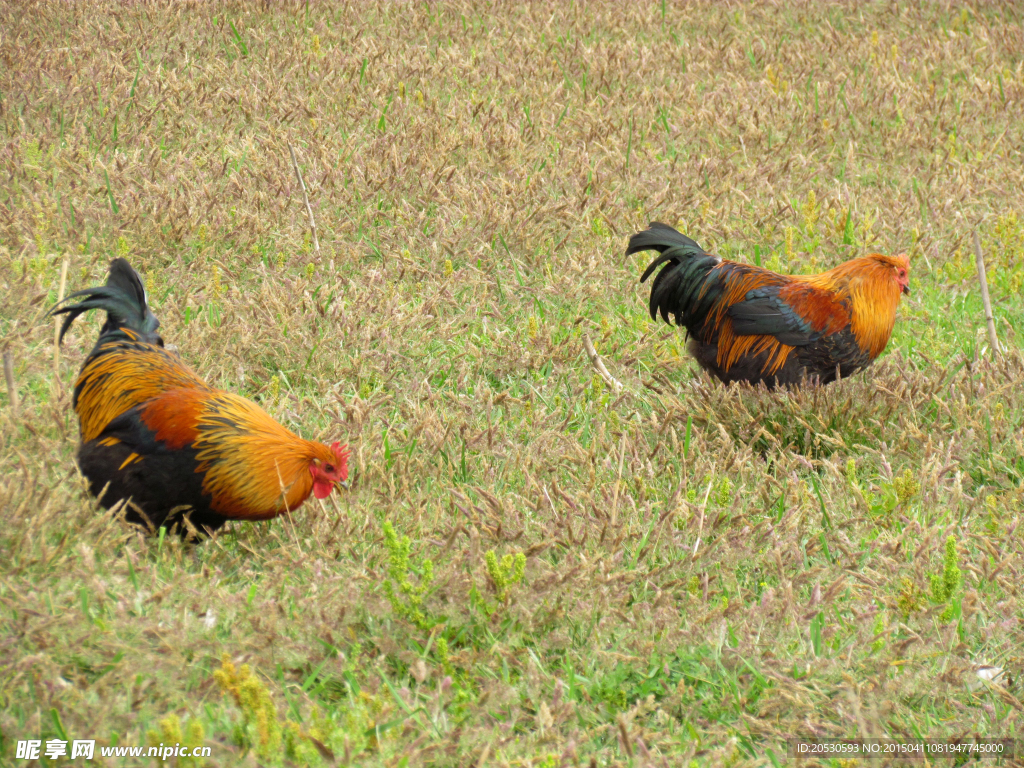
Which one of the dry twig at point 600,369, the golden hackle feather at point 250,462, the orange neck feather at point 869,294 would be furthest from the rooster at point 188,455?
the orange neck feather at point 869,294

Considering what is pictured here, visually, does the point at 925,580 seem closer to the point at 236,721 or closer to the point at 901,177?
the point at 236,721

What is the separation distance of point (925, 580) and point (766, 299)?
1.95 m

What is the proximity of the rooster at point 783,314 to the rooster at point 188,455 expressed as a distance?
2.35 m

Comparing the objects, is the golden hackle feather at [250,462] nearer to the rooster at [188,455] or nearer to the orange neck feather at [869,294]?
the rooster at [188,455]

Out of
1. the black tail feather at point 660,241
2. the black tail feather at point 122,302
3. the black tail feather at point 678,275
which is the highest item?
the black tail feather at point 660,241

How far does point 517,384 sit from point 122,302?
2082 mm

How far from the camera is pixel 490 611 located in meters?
2.95

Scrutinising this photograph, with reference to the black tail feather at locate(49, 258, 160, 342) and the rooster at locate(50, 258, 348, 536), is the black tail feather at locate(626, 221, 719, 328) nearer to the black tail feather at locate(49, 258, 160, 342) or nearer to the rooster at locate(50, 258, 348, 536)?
the rooster at locate(50, 258, 348, 536)

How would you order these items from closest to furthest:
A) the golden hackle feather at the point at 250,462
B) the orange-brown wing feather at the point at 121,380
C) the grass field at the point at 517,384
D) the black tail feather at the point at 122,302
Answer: the grass field at the point at 517,384, the golden hackle feather at the point at 250,462, the orange-brown wing feather at the point at 121,380, the black tail feather at the point at 122,302

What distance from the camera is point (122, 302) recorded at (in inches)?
156

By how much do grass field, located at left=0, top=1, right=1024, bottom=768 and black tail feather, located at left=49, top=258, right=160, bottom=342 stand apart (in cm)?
43

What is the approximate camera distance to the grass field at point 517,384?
2.69 meters

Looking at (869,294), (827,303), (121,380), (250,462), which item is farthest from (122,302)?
(869,294)

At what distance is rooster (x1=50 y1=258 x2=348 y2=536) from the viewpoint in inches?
130
